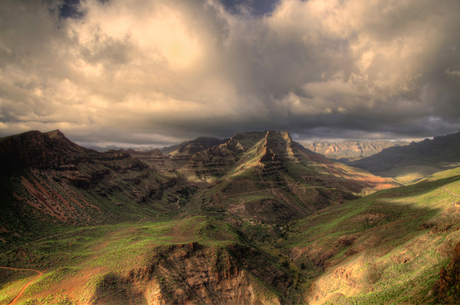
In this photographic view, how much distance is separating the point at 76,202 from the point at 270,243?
431ft

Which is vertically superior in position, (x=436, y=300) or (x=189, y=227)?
(x=436, y=300)

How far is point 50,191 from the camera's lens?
124062 mm

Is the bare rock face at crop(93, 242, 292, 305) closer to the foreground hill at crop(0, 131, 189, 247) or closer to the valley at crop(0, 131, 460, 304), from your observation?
the valley at crop(0, 131, 460, 304)

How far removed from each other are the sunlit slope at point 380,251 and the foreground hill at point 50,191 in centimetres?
12200

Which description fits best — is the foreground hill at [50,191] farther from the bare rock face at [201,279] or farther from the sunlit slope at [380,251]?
the sunlit slope at [380,251]

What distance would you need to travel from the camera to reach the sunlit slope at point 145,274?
53091mm

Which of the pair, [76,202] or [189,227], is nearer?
[189,227]

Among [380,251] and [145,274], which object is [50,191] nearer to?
[145,274]

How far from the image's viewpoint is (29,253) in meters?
67.1

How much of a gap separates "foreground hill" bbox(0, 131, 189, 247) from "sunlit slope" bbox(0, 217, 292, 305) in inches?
1212

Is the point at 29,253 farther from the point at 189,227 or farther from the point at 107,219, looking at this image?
the point at 107,219

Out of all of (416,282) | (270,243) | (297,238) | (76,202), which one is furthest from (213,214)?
(416,282)

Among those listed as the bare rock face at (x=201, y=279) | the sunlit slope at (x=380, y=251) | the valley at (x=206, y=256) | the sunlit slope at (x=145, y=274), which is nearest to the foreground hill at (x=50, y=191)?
the valley at (x=206, y=256)

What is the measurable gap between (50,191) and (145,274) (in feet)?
362
